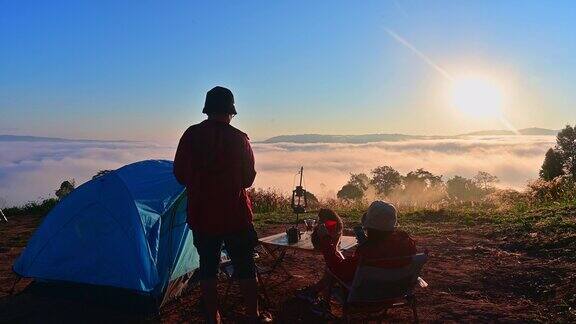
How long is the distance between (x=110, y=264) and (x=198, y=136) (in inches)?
77.8

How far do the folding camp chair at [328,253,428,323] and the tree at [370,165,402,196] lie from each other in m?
65.0

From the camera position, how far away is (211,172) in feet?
13.9

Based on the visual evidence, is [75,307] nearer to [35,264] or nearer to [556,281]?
[35,264]

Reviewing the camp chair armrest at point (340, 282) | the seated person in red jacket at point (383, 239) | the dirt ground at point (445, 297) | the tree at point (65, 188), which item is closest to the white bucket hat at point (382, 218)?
the seated person in red jacket at point (383, 239)

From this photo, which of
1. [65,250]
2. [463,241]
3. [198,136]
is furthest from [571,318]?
[65,250]

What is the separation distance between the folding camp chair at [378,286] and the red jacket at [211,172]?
45.2 inches

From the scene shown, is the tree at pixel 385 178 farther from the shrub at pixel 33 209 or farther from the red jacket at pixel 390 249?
the red jacket at pixel 390 249

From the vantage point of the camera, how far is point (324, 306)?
501 centimetres

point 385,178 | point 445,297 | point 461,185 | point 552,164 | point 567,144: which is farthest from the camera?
point 385,178

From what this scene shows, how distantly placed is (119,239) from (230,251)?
1544mm

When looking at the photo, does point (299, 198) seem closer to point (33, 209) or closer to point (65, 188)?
point (33, 209)

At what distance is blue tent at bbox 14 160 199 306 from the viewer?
205 inches

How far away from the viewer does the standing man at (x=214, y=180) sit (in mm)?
4230

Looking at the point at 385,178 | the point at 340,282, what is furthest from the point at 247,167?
the point at 385,178
